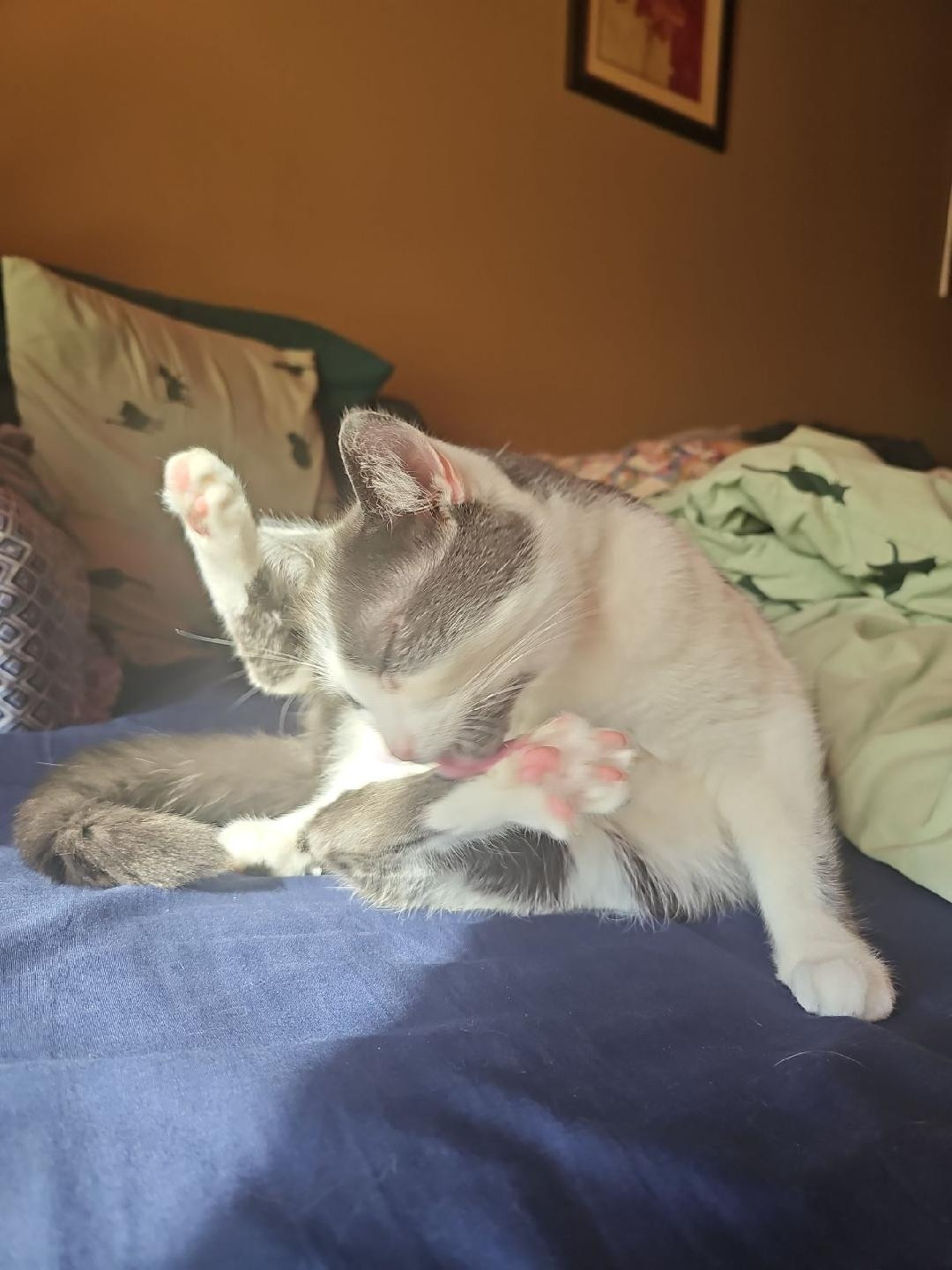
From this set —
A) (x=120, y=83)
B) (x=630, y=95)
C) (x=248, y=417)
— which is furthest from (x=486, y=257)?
(x=248, y=417)

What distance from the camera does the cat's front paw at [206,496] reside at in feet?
3.19

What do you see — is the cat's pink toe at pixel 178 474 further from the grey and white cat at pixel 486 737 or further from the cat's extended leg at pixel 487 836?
the cat's extended leg at pixel 487 836

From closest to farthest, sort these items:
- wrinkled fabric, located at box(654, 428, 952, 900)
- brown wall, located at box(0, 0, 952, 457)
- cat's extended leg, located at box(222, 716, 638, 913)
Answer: cat's extended leg, located at box(222, 716, 638, 913)
wrinkled fabric, located at box(654, 428, 952, 900)
brown wall, located at box(0, 0, 952, 457)

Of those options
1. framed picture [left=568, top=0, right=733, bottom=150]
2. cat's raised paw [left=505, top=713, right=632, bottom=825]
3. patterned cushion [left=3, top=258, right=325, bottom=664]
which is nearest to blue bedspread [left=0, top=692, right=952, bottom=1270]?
cat's raised paw [left=505, top=713, right=632, bottom=825]

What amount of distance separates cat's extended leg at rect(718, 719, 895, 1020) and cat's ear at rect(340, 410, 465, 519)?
1.40ft

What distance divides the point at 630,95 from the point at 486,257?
2.26ft

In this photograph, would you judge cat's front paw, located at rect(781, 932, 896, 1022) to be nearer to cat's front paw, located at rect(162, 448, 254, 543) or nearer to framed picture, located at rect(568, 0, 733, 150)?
cat's front paw, located at rect(162, 448, 254, 543)

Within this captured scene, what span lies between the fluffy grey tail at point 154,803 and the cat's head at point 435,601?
19 cm

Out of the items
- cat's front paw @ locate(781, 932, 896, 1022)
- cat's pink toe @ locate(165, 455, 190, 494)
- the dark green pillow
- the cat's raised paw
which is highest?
the dark green pillow

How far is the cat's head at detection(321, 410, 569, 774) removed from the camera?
2.79 feet

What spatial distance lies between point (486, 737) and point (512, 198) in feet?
6.43

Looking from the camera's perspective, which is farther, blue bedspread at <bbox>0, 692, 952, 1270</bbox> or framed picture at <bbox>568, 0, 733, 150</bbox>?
framed picture at <bbox>568, 0, 733, 150</bbox>

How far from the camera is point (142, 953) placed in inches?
26.3

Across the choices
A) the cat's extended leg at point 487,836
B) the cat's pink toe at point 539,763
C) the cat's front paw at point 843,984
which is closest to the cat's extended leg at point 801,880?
the cat's front paw at point 843,984
